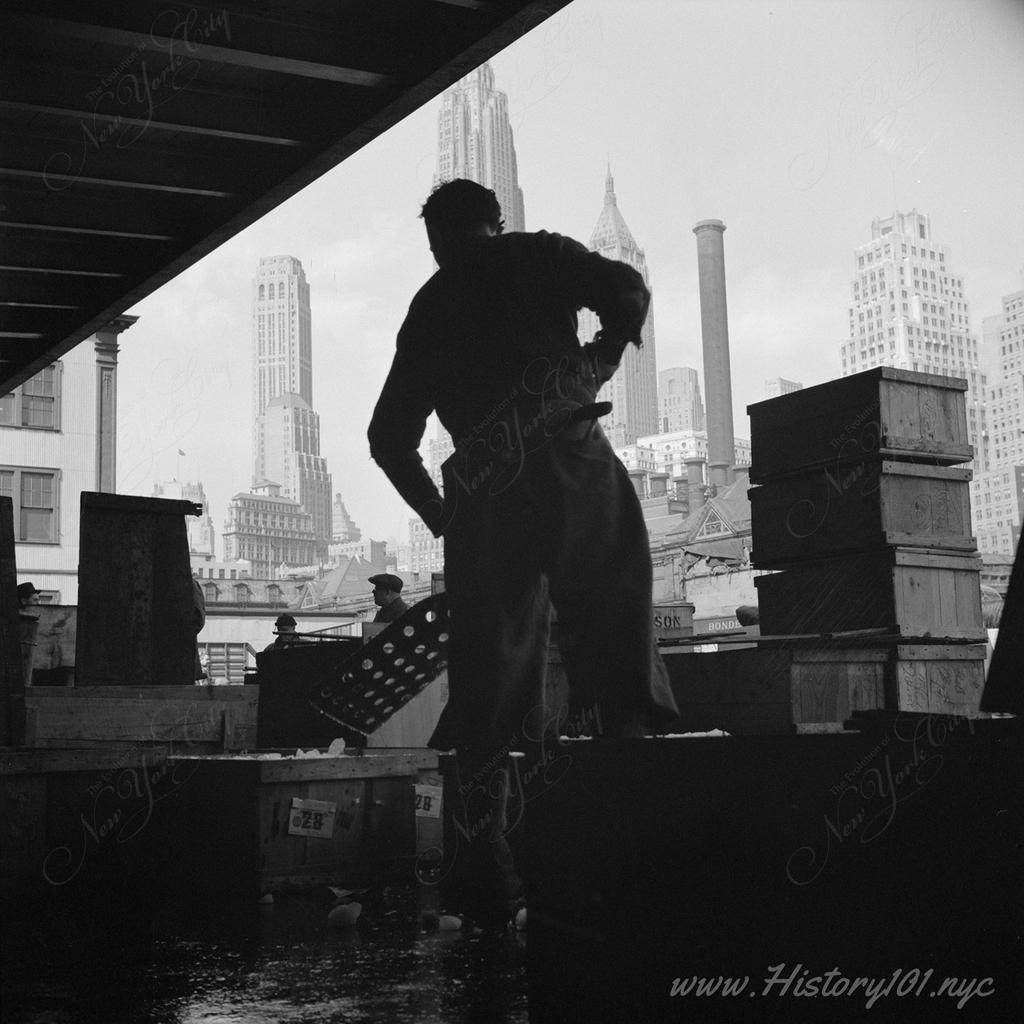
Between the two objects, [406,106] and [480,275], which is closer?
[480,275]

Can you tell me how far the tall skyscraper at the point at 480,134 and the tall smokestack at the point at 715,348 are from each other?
11.2 m

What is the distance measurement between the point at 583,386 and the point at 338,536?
326ft

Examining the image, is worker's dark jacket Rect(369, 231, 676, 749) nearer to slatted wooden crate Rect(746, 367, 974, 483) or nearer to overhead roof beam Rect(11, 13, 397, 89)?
overhead roof beam Rect(11, 13, 397, 89)

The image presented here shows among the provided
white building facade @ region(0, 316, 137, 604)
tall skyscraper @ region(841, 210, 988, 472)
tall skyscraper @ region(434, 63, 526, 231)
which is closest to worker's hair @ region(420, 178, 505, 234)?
white building facade @ region(0, 316, 137, 604)

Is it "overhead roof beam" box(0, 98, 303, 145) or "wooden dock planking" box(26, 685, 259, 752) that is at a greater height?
"overhead roof beam" box(0, 98, 303, 145)

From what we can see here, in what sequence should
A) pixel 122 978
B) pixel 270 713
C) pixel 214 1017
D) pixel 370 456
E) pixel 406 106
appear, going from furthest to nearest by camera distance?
pixel 270 713 → pixel 406 106 → pixel 370 456 → pixel 122 978 → pixel 214 1017

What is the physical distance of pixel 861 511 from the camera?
20.7 ft

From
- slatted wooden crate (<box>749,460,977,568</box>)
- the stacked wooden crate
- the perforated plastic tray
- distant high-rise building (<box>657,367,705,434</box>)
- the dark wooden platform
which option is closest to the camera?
the dark wooden platform

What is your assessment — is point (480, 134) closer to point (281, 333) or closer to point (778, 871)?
point (778, 871)

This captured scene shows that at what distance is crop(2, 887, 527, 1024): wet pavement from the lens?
2.58 meters

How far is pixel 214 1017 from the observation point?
2539mm

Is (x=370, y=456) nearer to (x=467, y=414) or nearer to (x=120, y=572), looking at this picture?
(x=467, y=414)

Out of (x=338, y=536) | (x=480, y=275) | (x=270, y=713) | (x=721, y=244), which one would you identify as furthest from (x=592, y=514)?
(x=338, y=536)

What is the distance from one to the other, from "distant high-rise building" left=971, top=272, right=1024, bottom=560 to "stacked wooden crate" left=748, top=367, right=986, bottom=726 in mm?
16076
